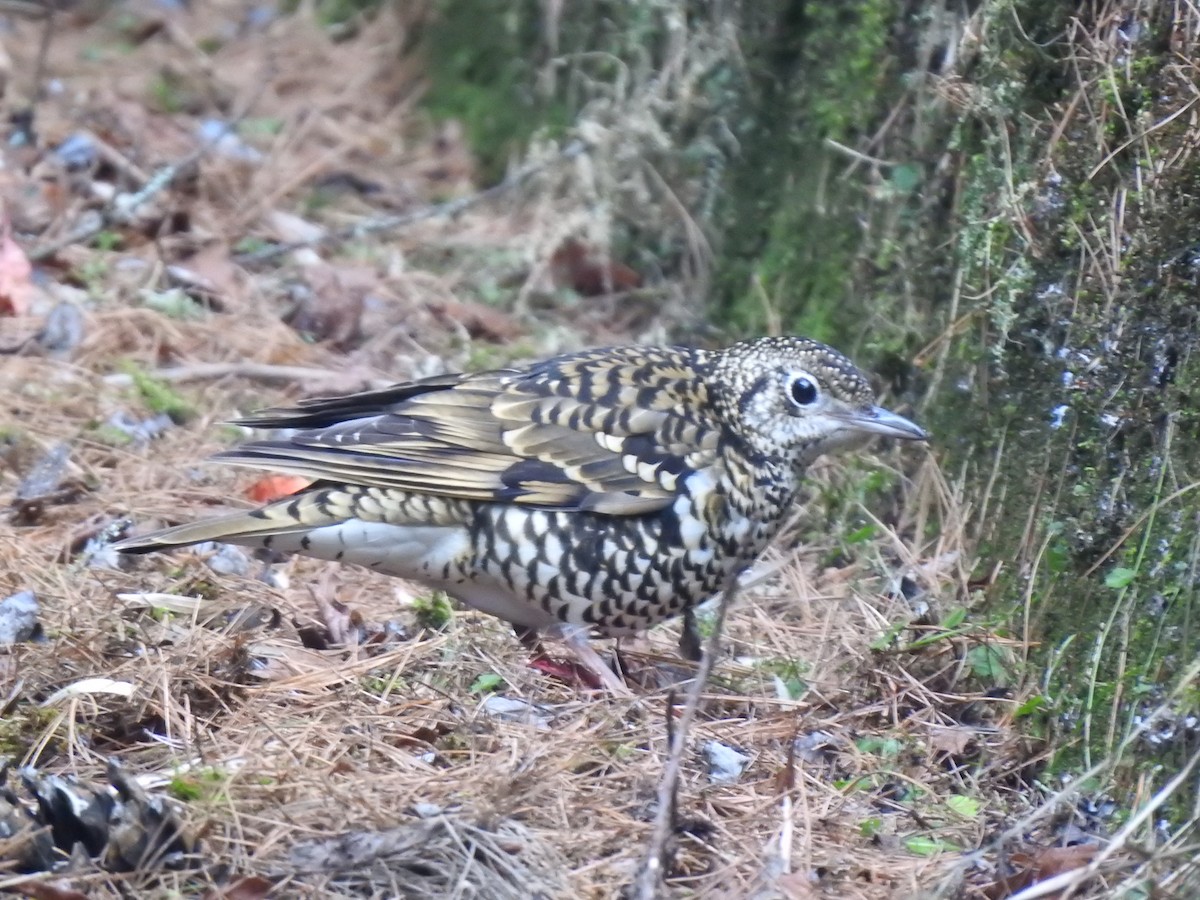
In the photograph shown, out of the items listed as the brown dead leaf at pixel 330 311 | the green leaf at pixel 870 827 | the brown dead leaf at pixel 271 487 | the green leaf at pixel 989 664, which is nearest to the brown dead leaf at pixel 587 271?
the brown dead leaf at pixel 330 311

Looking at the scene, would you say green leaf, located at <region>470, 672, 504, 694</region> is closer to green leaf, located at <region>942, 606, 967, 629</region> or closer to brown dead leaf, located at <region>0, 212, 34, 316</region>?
green leaf, located at <region>942, 606, 967, 629</region>

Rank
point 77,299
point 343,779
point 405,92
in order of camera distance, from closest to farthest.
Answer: point 343,779 < point 77,299 < point 405,92

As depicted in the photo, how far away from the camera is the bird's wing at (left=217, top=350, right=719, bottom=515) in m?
4.47

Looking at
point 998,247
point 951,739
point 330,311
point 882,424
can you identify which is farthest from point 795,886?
point 330,311

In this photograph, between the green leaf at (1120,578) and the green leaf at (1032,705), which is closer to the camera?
the green leaf at (1120,578)

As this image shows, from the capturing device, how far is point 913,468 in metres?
5.43

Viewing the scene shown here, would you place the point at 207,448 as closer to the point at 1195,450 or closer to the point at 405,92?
the point at 1195,450

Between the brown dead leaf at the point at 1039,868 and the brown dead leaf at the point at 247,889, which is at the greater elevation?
the brown dead leaf at the point at 1039,868

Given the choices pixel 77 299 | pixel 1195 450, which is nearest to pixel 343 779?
pixel 1195 450

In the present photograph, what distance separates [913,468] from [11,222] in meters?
4.12

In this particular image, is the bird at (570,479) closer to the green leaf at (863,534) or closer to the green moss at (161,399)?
the green leaf at (863,534)

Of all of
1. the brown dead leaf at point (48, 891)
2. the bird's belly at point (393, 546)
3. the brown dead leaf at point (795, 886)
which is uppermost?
the bird's belly at point (393, 546)

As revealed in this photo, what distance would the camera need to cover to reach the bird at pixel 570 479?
443 cm

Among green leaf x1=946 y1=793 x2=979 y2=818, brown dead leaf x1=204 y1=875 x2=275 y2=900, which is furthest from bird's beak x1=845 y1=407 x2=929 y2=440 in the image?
brown dead leaf x1=204 y1=875 x2=275 y2=900
